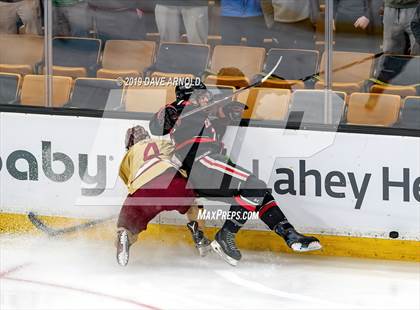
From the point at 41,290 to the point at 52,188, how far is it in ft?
3.14

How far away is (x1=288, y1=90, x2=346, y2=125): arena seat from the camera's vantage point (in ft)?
23.0

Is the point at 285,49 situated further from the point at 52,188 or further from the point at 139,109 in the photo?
the point at 52,188

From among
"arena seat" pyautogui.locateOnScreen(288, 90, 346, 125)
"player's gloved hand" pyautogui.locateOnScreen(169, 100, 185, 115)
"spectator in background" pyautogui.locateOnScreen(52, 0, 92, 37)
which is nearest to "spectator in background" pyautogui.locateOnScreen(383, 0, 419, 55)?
"arena seat" pyautogui.locateOnScreen(288, 90, 346, 125)

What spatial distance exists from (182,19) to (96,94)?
0.68 m

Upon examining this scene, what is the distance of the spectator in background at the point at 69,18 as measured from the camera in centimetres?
730

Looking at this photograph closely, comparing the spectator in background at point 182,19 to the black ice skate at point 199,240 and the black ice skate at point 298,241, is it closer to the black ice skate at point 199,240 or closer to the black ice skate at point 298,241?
the black ice skate at point 199,240

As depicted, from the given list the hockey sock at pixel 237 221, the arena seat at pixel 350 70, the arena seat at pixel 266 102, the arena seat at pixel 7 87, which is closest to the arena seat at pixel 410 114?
the arena seat at pixel 350 70

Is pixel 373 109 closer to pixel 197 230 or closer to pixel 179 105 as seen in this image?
pixel 179 105

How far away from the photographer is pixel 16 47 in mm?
7414

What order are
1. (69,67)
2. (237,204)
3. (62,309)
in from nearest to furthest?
(62,309), (237,204), (69,67)

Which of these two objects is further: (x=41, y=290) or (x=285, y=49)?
(x=285, y=49)

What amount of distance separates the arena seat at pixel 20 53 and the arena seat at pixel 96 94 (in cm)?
30

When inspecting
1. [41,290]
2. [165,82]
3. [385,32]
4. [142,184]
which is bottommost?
[41,290]

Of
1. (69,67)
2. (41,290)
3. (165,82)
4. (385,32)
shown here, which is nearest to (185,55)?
(165,82)
